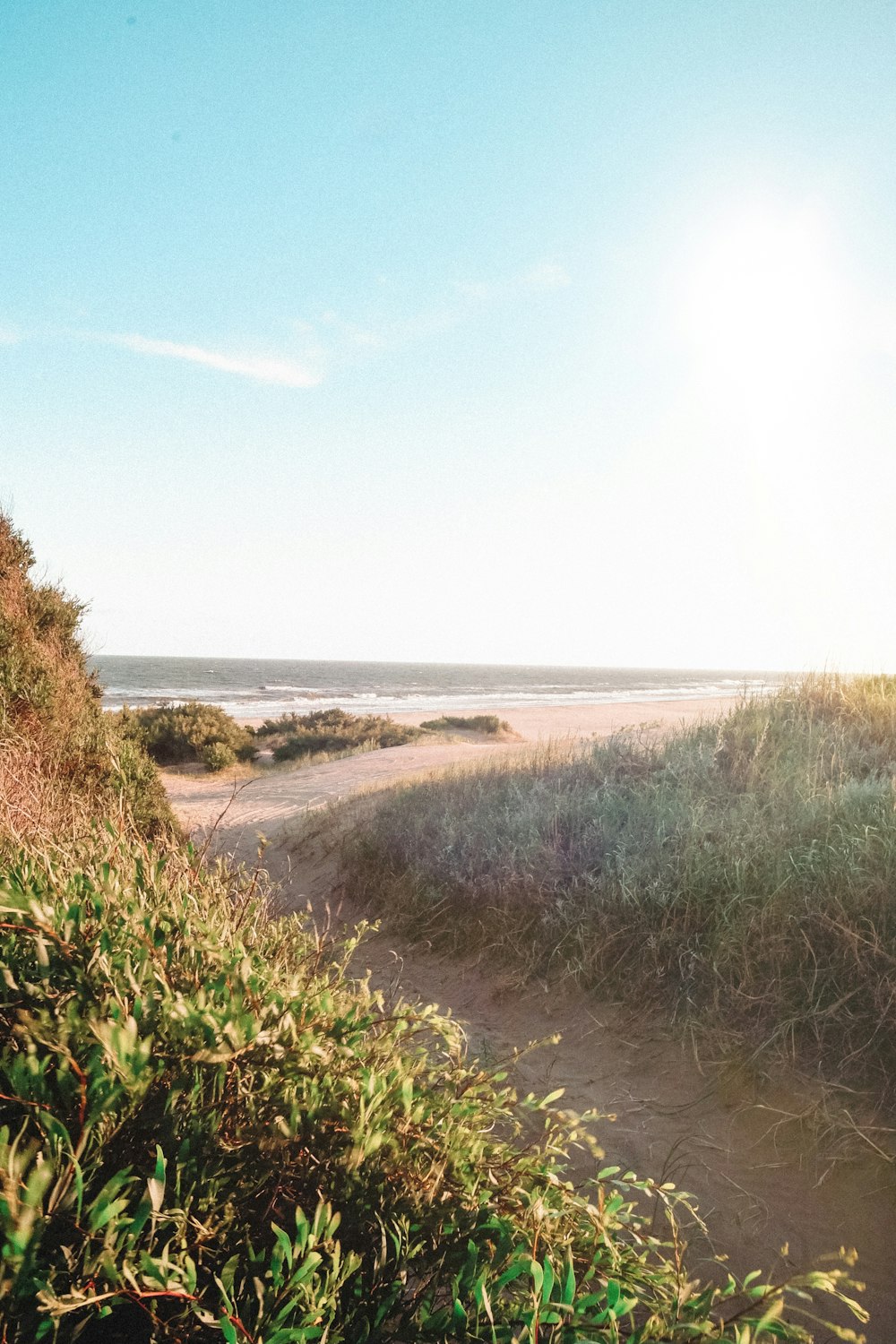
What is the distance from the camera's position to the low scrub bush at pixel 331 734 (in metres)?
22.5

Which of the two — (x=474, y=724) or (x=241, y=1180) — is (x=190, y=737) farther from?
(x=241, y=1180)

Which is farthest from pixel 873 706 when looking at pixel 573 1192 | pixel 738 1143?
pixel 573 1192

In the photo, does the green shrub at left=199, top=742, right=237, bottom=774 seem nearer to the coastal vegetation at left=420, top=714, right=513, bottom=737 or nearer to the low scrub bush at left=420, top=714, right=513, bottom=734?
the coastal vegetation at left=420, top=714, right=513, bottom=737

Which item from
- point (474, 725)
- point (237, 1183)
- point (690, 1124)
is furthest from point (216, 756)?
point (237, 1183)

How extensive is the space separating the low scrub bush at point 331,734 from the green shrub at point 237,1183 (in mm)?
18768

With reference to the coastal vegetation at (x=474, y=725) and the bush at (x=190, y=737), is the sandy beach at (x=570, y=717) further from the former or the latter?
the bush at (x=190, y=737)

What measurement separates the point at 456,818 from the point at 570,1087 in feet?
11.2

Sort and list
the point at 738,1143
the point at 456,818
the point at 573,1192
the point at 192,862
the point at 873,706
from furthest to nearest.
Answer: the point at 873,706 < the point at 456,818 < the point at 738,1143 < the point at 192,862 < the point at 573,1192

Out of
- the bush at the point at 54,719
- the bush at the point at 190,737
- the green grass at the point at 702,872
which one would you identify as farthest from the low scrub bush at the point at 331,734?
the green grass at the point at 702,872

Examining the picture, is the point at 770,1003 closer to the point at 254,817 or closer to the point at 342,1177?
the point at 342,1177

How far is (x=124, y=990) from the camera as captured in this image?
1.73m

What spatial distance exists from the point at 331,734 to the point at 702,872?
1961 cm

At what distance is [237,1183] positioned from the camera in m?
1.67

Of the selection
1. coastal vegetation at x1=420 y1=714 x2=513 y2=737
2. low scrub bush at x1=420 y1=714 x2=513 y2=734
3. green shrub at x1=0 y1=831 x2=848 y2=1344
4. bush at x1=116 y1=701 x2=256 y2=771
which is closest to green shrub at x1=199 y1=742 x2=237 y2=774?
bush at x1=116 y1=701 x2=256 y2=771
